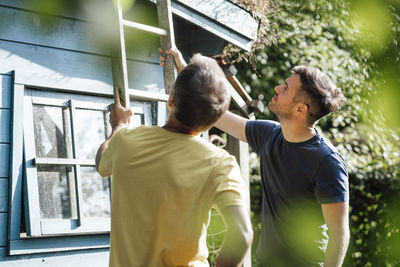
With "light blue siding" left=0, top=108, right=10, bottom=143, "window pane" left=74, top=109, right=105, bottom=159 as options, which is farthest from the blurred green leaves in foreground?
"window pane" left=74, top=109, right=105, bottom=159

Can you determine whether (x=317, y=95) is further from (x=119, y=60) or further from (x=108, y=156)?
(x=108, y=156)

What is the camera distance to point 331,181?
8.46ft

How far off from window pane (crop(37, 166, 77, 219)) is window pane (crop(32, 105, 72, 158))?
0.11 meters

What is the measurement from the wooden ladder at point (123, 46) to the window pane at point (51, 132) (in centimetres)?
A: 76

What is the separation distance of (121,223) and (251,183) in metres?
5.03

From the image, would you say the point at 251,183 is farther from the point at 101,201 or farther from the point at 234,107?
the point at 101,201

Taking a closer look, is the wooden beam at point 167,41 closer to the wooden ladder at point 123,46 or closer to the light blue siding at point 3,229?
the wooden ladder at point 123,46

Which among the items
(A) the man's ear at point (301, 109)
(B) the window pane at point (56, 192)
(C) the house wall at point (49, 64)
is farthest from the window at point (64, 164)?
(A) the man's ear at point (301, 109)

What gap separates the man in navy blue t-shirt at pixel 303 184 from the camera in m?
2.58

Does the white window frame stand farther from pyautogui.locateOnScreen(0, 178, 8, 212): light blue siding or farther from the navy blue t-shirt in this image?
the navy blue t-shirt

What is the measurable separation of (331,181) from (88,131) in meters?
1.84

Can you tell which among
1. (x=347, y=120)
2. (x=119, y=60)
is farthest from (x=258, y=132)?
(x=347, y=120)

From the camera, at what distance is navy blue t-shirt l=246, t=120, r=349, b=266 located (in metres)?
2.62

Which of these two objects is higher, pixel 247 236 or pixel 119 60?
pixel 119 60
